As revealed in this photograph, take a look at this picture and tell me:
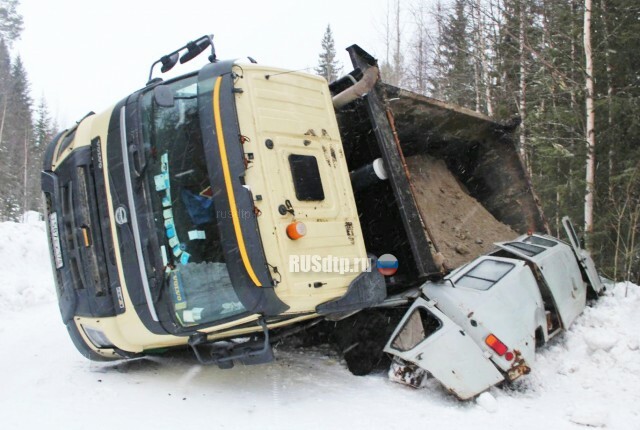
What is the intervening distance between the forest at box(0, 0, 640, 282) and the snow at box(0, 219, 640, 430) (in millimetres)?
2524

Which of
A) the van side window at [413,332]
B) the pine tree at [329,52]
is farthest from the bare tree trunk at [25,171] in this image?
the van side window at [413,332]

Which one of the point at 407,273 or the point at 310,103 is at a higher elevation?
the point at 310,103

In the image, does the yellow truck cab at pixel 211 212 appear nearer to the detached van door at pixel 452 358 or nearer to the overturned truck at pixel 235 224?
the overturned truck at pixel 235 224

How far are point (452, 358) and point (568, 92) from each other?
8859 mm

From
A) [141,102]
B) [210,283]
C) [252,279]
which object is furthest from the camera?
[141,102]

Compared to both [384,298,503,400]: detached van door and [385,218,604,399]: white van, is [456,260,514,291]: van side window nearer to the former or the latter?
[385,218,604,399]: white van

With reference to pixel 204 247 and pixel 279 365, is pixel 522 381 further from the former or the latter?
pixel 204 247

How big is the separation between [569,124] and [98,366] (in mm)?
10649

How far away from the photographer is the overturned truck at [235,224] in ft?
10.6

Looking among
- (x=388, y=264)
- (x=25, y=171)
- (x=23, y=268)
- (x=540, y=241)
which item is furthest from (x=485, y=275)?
(x=25, y=171)

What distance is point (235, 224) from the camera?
3.14m

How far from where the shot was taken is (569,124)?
11.1 metres

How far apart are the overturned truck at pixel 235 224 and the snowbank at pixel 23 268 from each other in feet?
14.3

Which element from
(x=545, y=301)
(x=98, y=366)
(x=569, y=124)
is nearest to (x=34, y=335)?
(x=98, y=366)
